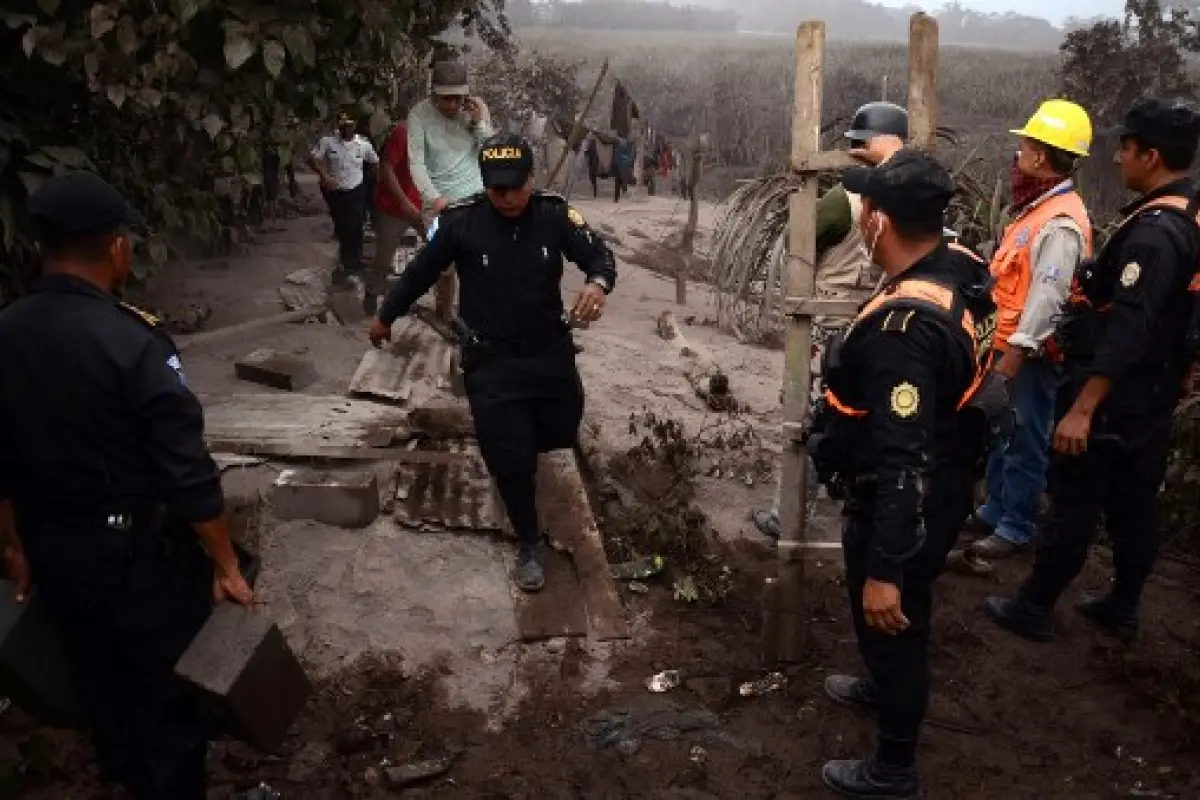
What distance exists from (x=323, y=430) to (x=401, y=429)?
15.9 inches

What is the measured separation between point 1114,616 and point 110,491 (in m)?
3.90

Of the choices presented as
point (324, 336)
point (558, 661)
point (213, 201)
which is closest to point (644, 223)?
point (324, 336)

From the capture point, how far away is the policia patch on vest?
8.58ft

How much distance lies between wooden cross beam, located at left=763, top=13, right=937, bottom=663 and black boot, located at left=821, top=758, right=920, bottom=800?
697mm

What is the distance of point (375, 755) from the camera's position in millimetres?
3408

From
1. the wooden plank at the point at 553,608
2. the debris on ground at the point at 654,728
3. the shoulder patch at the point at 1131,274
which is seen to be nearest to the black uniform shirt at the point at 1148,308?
the shoulder patch at the point at 1131,274

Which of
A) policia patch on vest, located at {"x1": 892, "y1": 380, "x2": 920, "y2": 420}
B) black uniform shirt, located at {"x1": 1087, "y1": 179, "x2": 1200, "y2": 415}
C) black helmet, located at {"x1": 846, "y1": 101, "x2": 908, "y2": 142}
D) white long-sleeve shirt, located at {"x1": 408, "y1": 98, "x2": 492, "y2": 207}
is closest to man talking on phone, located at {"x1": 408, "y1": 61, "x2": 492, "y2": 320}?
white long-sleeve shirt, located at {"x1": 408, "y1": 98, "x2": 492, "y2": 207}

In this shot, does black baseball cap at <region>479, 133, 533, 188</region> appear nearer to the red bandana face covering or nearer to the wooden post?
the red bandana face covering

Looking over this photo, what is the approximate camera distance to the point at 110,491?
253 centimetres

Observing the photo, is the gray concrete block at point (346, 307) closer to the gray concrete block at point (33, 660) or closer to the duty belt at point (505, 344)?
the duty belt at point (505, 344)

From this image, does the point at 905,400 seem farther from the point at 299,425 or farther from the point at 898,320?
the point at 299,425

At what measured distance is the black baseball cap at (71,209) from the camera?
2.41m

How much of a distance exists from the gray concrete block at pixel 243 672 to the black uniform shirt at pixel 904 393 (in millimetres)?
1710

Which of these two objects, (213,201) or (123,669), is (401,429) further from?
(123,669)
